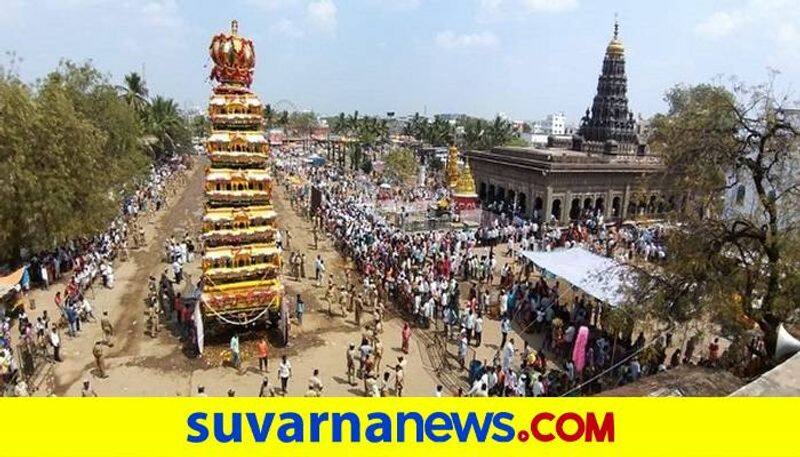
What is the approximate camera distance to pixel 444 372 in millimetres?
14266

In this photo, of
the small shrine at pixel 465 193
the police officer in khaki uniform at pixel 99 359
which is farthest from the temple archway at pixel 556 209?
the police officer in khaki uniform at pixel 99 359

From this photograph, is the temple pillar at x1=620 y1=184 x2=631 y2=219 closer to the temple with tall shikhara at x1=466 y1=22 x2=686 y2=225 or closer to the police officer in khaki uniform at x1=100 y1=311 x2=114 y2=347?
the temple with tall shikhara at x1=466 y1=22 x2=686 y2=225

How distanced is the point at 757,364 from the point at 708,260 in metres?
2.22

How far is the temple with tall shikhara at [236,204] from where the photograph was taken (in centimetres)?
1539

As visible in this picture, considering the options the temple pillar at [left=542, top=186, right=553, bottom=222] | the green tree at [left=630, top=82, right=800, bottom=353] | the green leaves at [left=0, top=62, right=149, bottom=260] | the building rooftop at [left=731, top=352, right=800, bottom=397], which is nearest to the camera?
the building rooftop at [left=731, top=352, right=800, bottom=397]

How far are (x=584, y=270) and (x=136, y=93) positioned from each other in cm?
4201

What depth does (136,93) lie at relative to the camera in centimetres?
4638

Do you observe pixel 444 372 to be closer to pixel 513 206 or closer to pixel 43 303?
pixel 43 303

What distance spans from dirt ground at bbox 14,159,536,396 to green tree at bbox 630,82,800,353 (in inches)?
223

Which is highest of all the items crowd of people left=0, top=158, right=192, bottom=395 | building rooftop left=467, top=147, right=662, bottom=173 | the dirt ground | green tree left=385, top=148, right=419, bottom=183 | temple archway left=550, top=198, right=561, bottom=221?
building rooftop left=467, top=147, right=662, bottom=173

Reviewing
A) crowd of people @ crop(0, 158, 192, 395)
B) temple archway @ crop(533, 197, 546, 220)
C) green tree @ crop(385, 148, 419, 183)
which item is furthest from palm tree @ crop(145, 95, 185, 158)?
temple archway @ crop(533, 197, 546, 220)

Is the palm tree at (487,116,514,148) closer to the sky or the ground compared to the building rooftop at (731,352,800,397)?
closer to the sky

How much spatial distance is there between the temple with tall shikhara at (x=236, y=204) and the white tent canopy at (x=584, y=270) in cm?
870

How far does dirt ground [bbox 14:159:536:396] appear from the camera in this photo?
1335 cm
